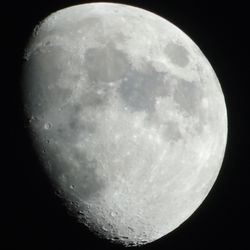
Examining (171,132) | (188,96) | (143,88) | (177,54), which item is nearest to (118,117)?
(143,88)

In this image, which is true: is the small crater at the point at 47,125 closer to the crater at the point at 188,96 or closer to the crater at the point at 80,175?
the crater at the point at 80,175

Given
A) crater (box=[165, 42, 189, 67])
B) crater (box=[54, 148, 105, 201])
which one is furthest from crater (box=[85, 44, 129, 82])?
crater (box=[54, 148, 105, 201])

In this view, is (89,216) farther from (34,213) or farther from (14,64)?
(14,64)

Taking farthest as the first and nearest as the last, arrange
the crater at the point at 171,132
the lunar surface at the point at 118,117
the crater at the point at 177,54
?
the crater at the point at 177,54, the crater at the point at 171,132, the lunar surface at the point at 118,117

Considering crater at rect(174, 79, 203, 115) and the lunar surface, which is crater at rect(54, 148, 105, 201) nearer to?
the lunar surface

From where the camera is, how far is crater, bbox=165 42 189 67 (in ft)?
12.1

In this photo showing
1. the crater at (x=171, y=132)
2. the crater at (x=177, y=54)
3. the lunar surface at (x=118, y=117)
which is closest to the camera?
the lunar surface at (x=118, y=117)

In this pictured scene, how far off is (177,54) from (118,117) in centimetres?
72

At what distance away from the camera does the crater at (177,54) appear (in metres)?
3.69

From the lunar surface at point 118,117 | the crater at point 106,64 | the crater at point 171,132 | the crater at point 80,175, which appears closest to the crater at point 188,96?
the lunar surface at point 118,117

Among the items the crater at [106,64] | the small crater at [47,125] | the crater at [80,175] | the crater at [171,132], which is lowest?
the crater at [80,175]

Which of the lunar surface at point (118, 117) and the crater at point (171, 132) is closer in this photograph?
the lunar surface at point (118, 117)

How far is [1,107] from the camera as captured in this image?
354cm

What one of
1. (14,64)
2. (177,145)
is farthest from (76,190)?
(14,64)
